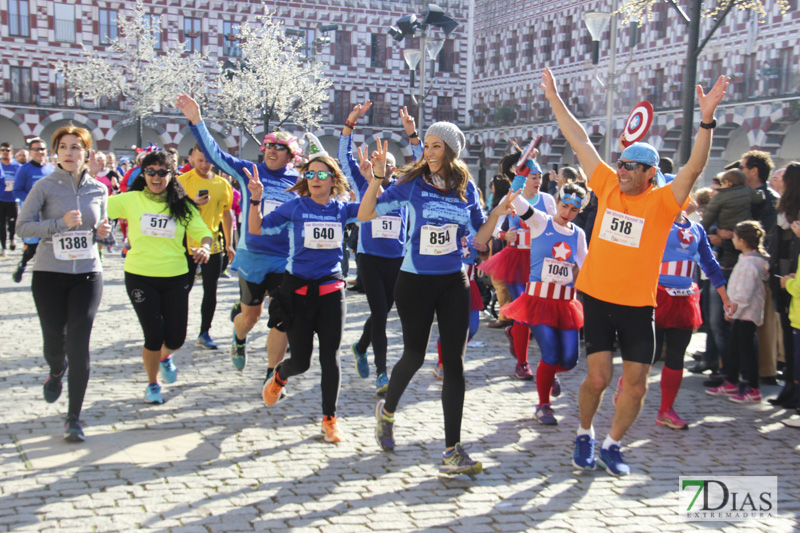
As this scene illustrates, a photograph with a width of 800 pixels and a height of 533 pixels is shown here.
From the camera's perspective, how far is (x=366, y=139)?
51500mm

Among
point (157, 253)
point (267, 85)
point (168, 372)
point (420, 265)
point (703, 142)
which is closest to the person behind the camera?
point (703, 142)

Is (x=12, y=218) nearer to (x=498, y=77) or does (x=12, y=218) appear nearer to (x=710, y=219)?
(x=710, y=219)

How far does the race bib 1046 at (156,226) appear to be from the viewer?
6.77 m

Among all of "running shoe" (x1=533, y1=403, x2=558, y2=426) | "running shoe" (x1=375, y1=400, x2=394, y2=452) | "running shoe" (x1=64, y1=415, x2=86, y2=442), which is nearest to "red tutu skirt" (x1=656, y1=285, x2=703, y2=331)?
"running shoe" (x1=533, y1=403, x2=558, y2=426)

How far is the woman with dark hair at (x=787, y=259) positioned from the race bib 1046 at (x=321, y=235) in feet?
13.1

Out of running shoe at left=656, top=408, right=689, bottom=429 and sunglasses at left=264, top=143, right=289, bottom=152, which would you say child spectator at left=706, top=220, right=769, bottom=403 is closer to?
running shoe at left=656, top=408, right=689, bottom=429

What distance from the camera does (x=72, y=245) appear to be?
600 centimetres

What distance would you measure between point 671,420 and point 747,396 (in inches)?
60.8

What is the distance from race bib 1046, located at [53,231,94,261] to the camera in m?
5.95

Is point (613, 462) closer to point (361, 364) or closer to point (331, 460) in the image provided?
point (331, 460)

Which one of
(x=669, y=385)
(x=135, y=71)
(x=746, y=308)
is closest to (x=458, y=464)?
(x=669, y=385)

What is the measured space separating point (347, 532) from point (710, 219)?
6007 mm

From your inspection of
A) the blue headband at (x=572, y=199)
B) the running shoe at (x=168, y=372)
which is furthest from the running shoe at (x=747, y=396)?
the running shoe at (x=168, y=372)

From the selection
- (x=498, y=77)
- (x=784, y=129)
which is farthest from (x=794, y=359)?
(x=498, y=77)
